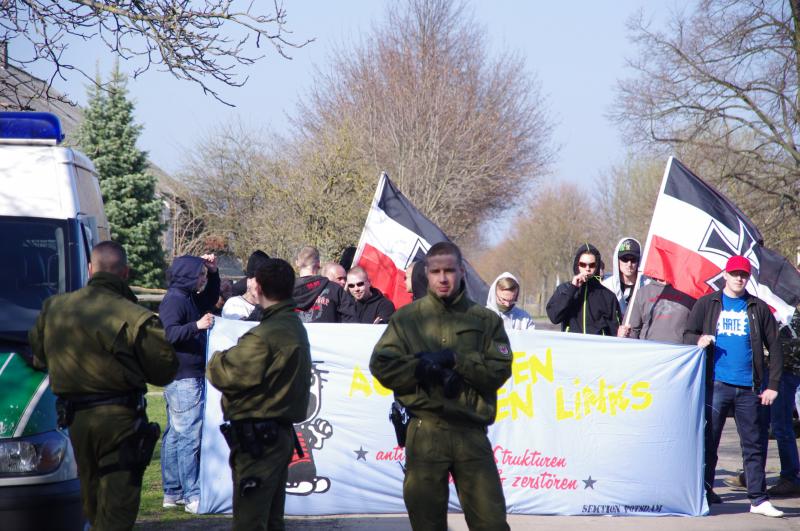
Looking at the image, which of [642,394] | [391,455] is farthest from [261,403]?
[642,394]

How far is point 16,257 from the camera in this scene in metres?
6.77

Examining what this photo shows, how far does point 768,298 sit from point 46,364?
6.27 metres

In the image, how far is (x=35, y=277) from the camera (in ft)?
22.1

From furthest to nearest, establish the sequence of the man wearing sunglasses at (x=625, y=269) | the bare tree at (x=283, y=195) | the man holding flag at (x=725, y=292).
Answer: the bare tree at (x=283, y=195), the man wearing sunglasses at (x=625, y=269), the man holding flag at (x=725, y=292)

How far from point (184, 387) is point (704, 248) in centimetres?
473

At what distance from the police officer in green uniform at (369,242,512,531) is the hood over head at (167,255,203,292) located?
292 cm

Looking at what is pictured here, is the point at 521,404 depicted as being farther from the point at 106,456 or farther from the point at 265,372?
the point at 106,456

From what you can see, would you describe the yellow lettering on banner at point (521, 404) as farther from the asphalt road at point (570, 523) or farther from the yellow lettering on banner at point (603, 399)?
the asphalt road at point (570, 523)

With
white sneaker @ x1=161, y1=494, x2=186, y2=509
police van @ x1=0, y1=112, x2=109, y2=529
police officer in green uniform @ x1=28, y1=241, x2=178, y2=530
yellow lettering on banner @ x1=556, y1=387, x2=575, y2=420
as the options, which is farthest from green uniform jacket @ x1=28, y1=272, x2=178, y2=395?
yellow lettering on banner @ x1=556, y1=387, x2=575, y2=420

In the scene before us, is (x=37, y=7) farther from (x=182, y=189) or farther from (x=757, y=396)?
(x=182, y=189)

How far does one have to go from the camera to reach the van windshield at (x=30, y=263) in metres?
6.58

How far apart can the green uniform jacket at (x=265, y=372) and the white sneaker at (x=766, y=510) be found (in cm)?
432

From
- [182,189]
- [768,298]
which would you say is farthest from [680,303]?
[182,189]

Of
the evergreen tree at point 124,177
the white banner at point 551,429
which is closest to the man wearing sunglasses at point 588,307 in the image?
the white banner at point 551,429
